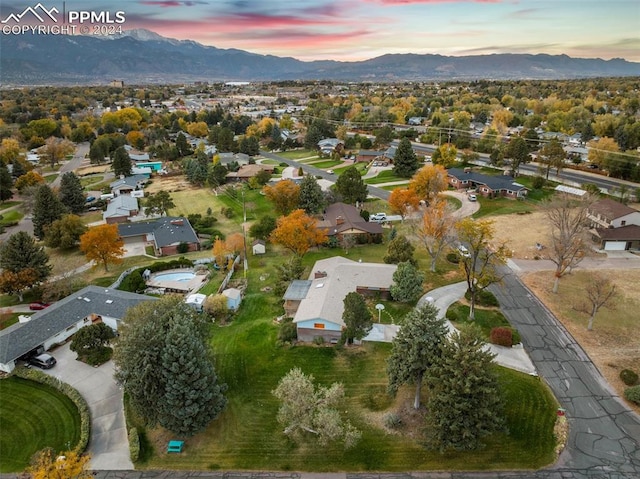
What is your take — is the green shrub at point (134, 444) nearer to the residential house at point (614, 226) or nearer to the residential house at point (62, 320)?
the residential house at point (62, 320)

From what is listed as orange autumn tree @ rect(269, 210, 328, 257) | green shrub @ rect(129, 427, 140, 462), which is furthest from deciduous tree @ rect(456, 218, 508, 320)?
green shrub @ rect(129, 427, 140, 462)

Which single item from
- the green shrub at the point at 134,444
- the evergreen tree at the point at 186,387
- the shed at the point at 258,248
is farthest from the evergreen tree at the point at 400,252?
the green shrub at the point at 134,444

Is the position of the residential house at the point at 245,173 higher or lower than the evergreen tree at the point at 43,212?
higher

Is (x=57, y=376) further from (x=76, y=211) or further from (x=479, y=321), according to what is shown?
(x=76, y=211)

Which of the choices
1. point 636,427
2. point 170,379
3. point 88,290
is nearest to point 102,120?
point 88,290

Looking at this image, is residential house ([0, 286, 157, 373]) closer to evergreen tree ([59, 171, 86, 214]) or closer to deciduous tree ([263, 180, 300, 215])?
deciduous tree ([263, 180, 300, 215])
